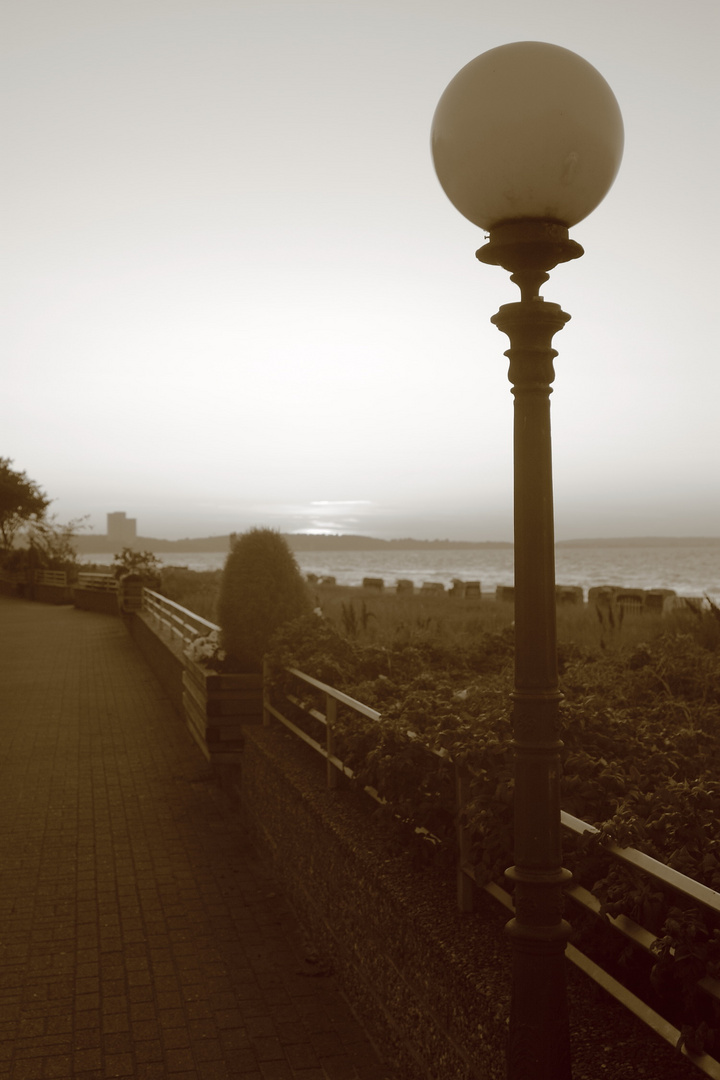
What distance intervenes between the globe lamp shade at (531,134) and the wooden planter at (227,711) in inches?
226

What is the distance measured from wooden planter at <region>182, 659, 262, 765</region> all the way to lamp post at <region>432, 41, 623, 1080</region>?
17.8 ft

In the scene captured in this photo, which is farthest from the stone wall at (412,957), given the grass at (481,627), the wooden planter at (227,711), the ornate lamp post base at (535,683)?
the grass at (481,627)

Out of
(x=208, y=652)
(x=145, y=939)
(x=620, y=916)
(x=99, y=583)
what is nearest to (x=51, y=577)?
(x=99, y=583)

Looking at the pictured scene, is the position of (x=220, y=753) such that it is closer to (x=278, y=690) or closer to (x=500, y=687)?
(x=278, y=690)

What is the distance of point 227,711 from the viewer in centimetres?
791

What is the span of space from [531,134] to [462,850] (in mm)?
2533

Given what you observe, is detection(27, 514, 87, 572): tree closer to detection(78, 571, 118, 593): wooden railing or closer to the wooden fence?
detection(78, 571, 118, 593): wooden railing

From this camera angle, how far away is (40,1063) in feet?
12.9

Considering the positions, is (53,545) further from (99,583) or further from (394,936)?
(394,936)

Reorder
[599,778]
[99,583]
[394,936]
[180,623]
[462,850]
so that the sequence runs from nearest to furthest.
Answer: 1. [462,850]
2. [599,778]
3. [394,936]
4. [180,623]
5. [99,583]

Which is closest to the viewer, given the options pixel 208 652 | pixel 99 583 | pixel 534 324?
pixel 534 324

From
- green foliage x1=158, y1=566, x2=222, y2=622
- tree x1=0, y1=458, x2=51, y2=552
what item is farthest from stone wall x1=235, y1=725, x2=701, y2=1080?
tree x1=0, y1=458, x2=51, y2=552

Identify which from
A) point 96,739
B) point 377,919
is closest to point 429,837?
point 377,919

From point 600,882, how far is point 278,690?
481 centimetres
